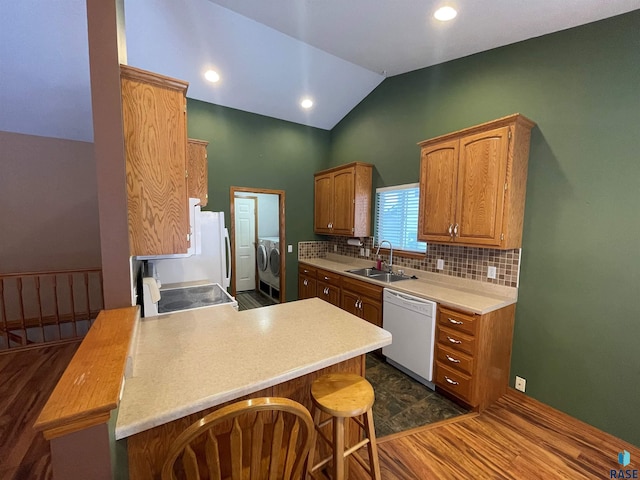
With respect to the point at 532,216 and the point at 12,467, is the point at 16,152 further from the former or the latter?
the point at 532,216

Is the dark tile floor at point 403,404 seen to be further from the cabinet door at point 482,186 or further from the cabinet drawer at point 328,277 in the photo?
the cabinet door at point 482,186

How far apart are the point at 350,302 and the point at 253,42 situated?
3132mm

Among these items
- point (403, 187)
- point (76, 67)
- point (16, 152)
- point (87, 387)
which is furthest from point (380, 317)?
point (16, 152)

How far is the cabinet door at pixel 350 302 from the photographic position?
3.27 metres

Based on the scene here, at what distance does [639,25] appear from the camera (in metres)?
1.74

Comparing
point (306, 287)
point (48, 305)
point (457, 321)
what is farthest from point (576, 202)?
point (48, 305)

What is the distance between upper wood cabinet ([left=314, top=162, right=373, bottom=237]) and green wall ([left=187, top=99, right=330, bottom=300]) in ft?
1.61

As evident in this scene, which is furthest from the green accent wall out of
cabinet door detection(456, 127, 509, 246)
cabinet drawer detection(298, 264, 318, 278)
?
cabinet drawer detection(298, 264, 318, 278)

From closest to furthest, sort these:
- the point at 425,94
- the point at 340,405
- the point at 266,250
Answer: the point at 340,405
the point at 425,94
the point at 266,250

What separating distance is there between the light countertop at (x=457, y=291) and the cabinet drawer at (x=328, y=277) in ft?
1.00

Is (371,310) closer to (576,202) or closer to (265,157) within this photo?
(576,202)

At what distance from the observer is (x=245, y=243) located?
18.8ft

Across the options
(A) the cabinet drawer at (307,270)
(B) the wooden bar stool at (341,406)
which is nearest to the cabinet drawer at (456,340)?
(B) the wooden bar stool at (341,406)

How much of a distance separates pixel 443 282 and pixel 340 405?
7.01 feet
